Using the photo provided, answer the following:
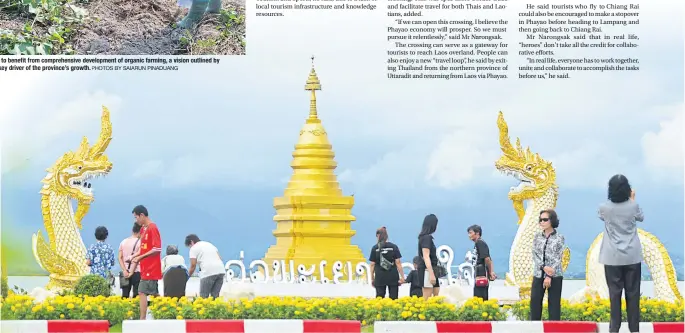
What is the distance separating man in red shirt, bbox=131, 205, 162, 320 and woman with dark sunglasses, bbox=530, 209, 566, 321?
3491 millimetres

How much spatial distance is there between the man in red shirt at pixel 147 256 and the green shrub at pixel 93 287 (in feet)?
6.47

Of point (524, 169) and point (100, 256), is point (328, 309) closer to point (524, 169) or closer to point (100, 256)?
point (100, 256)

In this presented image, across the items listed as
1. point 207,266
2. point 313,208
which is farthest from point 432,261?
point 313,208

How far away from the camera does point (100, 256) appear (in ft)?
49.9

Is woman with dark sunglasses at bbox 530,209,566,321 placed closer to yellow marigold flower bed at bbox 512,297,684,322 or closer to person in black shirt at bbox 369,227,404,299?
yellow marigold flower bed at bbox 512,297,684,322

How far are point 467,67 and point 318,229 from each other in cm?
793

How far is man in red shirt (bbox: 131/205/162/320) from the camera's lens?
1252cm

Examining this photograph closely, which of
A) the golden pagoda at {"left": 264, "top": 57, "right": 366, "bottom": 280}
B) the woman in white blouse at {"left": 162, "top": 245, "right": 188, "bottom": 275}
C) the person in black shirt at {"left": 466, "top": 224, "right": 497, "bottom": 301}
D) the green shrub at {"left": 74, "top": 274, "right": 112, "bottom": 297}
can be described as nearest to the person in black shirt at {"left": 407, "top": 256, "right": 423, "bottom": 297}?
the person in black shirt at {"left": 466, "top": 224, "right": 497, "bottom": 301}

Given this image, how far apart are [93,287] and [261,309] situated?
2.38 metres

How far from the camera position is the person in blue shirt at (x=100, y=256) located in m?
15.2

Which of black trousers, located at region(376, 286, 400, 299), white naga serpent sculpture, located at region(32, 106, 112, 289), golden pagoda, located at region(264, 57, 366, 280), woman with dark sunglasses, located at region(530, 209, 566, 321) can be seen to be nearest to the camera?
woman with dark sunglasses, located at region(530, 209, 566, 321)

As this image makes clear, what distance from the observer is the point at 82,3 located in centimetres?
1700

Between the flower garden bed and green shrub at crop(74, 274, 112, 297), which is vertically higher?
green shrub at crop(74, 274, 112, 297)

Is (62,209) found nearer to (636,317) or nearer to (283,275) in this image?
(283,275)
